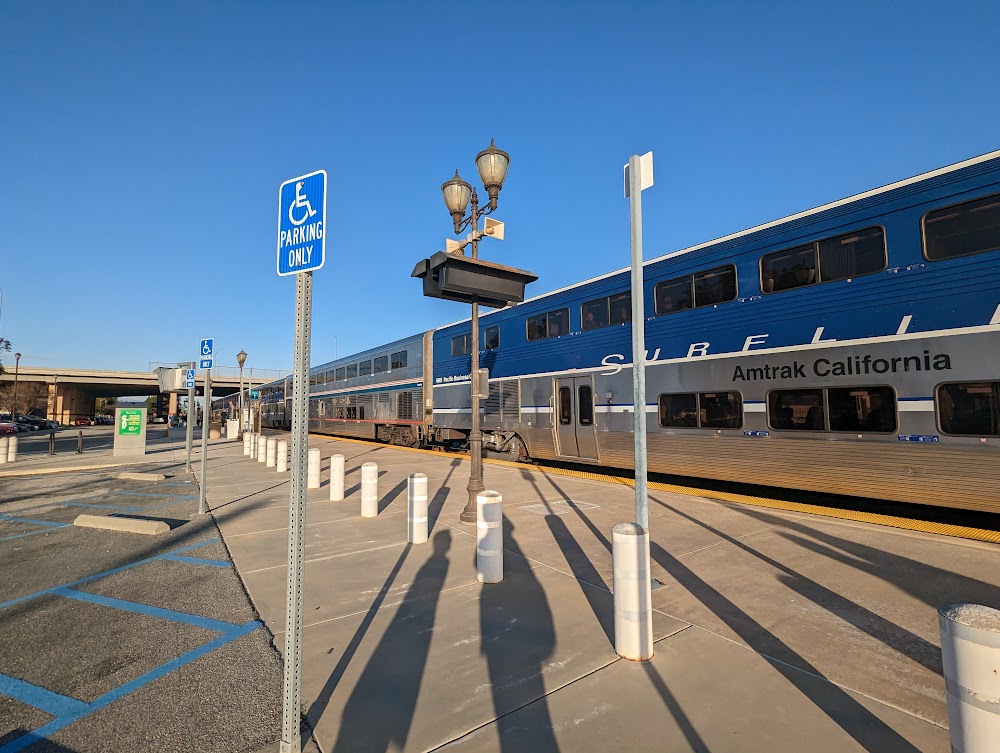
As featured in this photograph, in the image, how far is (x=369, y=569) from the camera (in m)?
5.43

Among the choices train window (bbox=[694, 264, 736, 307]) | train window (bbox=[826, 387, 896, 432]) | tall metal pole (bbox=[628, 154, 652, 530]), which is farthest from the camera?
train window (bbox=[694, 264, 736, 307])

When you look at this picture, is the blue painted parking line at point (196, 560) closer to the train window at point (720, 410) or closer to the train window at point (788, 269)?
the train window at point (720, 410)

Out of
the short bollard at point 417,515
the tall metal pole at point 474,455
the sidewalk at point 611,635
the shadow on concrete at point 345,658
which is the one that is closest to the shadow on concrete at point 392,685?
the sidewalk at point 611,635

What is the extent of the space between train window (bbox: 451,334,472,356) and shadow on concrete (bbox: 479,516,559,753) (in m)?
11.3

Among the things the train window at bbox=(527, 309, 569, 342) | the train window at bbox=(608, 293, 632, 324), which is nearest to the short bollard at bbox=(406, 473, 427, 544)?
the train window at bbox=(608, 293, 632, 324)

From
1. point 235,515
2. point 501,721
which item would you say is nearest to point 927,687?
point 501,721

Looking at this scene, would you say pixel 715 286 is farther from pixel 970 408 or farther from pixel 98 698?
pixel 98 698

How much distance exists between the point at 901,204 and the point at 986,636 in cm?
710

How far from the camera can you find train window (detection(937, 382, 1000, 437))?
5961mm

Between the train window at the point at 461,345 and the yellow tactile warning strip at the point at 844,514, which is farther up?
the train window at the point at 461,345

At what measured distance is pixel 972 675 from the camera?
6.48 feet

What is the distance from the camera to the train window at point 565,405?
475 inches

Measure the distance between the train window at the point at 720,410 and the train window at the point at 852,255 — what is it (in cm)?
241

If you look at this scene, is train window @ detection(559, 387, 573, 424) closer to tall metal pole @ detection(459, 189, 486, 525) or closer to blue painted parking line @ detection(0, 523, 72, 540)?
tall metal pole @ detection(459, 189, 486, 525)
